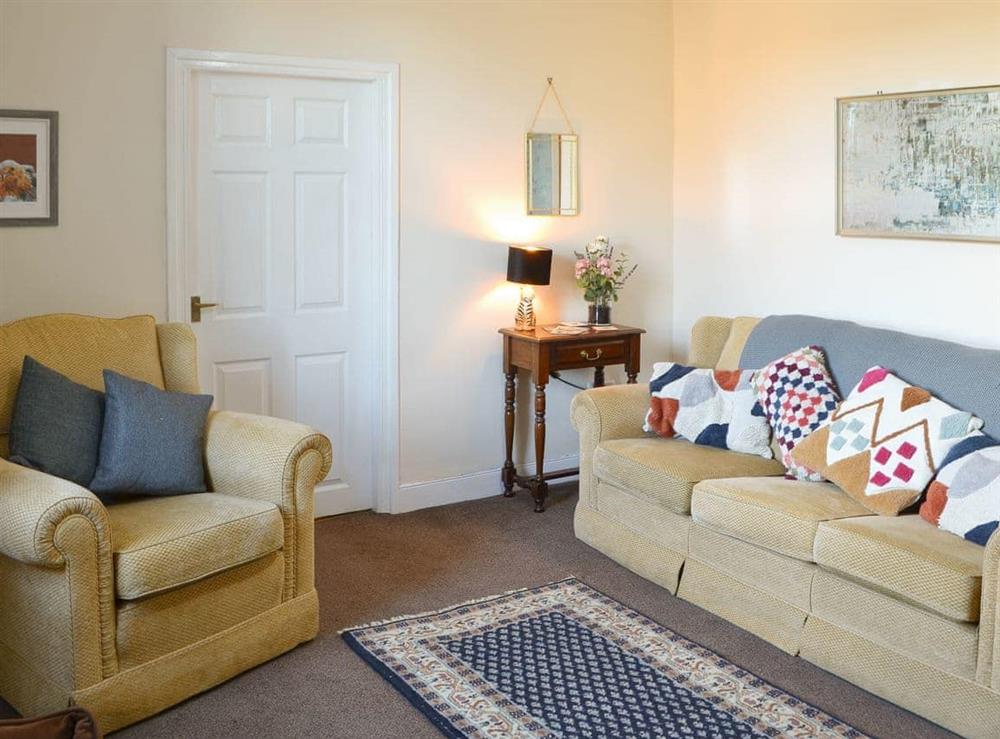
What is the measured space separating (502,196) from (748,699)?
8.58ft

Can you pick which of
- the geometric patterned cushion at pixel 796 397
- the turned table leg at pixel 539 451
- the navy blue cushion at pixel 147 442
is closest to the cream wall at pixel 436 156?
the turned table leg at pixel 539 451

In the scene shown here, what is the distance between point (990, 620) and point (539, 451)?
241 cm

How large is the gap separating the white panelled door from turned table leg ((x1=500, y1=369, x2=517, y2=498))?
0.60 metres

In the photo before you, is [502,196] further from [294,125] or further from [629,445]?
[629,445]

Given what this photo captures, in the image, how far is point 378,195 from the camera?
483cm

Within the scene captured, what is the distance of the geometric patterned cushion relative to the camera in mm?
3943

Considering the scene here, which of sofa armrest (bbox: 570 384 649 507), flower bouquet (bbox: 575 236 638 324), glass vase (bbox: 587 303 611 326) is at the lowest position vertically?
sofa armrest (bbox: 570 384 649 507)

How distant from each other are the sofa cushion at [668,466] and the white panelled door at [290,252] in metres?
1.17

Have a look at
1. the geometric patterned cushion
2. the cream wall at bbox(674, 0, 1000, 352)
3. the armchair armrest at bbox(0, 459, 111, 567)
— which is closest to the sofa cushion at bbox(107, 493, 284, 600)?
the armchair armrest at bbox(0, 459, 111, 567)

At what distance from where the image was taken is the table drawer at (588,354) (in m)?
4.97

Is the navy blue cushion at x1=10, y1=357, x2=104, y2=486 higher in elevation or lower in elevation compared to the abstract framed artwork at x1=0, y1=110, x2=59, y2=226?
lower

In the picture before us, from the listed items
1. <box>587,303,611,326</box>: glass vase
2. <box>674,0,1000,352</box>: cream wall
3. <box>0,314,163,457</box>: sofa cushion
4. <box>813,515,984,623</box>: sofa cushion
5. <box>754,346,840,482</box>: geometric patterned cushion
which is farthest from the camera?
<box>587,303,611,326</box>: glass vase

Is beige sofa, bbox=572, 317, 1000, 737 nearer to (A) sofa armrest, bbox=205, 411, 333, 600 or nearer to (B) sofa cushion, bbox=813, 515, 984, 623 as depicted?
(B) sofa cushion, bbox=813, 515, 984, 623

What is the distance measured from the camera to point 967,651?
9.83 feet
